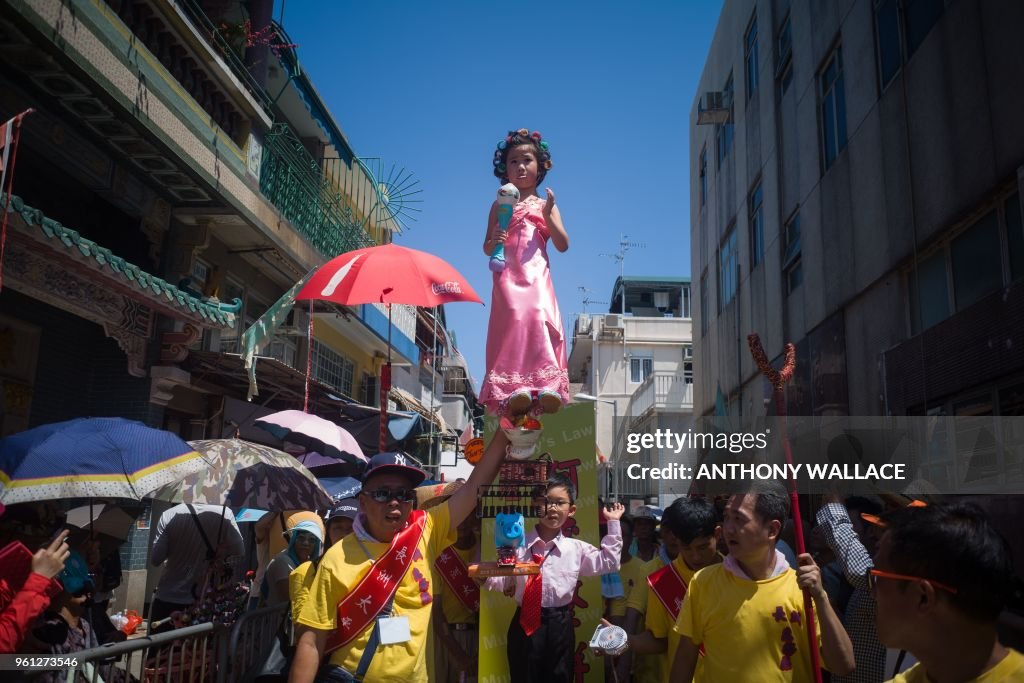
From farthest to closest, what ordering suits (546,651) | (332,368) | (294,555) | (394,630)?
(332,368), (294,555), (546,651), (394,630)

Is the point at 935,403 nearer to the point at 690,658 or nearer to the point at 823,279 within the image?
the point at 823,279

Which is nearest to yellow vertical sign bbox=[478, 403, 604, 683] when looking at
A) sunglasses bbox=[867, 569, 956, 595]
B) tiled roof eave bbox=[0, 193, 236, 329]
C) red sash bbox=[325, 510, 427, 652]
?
red sash bbox=[325, 510, 427, 652]

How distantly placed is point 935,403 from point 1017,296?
186 centimetres

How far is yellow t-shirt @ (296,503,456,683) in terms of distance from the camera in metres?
3.28

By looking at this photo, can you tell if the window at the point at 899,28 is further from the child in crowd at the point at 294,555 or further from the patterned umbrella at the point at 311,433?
the child in crowd at the point at 294,555

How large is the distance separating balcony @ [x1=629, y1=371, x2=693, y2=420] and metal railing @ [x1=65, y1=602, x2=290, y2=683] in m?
25.5

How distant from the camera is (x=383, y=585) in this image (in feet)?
11.1

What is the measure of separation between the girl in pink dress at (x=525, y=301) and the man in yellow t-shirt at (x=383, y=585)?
23.8 inches

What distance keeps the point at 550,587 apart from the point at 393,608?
5.14 feet

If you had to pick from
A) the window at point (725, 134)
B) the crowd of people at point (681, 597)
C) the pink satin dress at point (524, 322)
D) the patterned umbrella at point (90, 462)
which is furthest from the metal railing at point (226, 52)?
the window at point (725, 134)

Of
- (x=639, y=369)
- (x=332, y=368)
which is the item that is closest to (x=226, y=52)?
(x=332, y=368)

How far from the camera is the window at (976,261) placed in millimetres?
6777

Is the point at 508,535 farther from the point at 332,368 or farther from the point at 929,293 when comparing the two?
the point at 332,368

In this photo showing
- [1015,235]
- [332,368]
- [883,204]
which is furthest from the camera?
[332,368]
